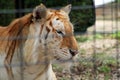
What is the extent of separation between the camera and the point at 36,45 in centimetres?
309

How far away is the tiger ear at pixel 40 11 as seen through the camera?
295 cm

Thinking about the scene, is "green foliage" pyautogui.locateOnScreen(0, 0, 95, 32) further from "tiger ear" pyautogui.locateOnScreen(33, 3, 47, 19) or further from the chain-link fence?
"tiger ear" pyautogui.locateOnScreen(33, 3, 47, 19)

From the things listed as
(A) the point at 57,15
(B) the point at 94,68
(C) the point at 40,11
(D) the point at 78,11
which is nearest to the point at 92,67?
(B) the point at 94,68

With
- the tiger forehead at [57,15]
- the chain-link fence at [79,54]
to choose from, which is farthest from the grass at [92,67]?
the tiger forehead at [57,15]

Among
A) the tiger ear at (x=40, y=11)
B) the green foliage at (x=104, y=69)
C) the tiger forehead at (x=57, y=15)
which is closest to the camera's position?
the tiger ear at (x=40, y=11)

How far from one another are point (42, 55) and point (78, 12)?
5.20 ft

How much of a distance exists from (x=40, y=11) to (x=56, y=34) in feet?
0.62

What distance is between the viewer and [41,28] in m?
3.08

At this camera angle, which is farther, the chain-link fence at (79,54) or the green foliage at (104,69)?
the green foliage at (104,69)

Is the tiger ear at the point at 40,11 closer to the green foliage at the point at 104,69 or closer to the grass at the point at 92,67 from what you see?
the grass at the point at 92,67

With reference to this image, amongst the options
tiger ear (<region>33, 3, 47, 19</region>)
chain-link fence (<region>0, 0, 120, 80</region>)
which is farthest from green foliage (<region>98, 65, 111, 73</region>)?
tiger ear (<region>33, 3, 47, 19</region>)

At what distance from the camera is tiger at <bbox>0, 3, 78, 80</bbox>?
9.86 feet

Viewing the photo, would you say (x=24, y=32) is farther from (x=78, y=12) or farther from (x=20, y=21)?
(x=78, y=12)

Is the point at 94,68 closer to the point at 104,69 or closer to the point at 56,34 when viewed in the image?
the point at 104,69
